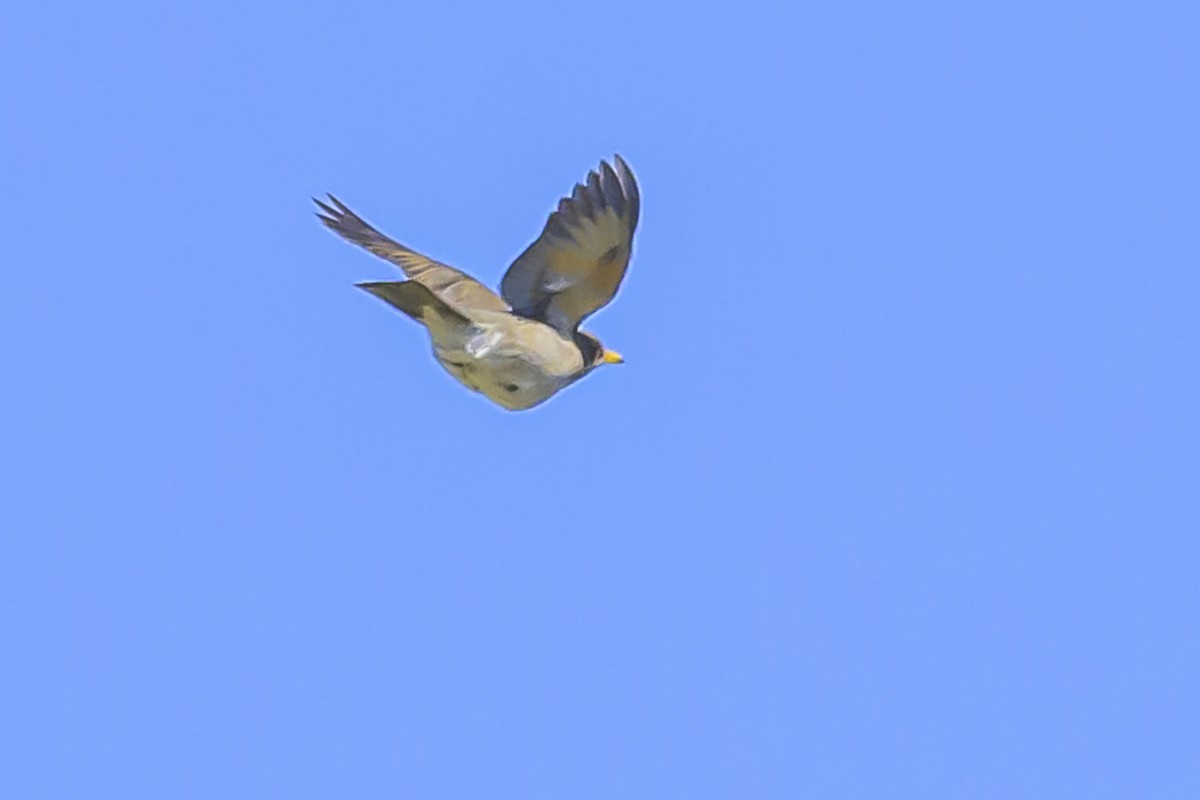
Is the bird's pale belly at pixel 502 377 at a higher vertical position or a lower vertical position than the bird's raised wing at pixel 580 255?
lower

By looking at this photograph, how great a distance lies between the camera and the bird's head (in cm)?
1862

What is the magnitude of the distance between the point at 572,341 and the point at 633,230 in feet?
3.27

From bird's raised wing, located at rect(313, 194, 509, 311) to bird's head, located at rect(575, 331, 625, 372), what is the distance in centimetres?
64

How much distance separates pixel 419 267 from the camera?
1841 centimetres

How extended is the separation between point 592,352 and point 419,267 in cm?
137

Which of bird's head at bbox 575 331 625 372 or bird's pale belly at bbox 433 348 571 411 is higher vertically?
bird's head at bbox 575 331 625 372

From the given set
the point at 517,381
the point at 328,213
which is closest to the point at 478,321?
the point at 517,381

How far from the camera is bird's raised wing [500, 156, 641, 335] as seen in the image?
17797 millimetres

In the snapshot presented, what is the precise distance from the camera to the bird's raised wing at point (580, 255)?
1780 cm

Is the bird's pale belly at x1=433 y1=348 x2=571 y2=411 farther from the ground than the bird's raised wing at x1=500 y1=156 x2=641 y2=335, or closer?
closer

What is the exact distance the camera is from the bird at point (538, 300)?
1764cm

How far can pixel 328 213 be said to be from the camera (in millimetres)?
19469

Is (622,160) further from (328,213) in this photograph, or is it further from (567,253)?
(328,213)

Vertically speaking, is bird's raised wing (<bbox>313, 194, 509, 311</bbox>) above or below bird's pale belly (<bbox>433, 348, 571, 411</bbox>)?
above
